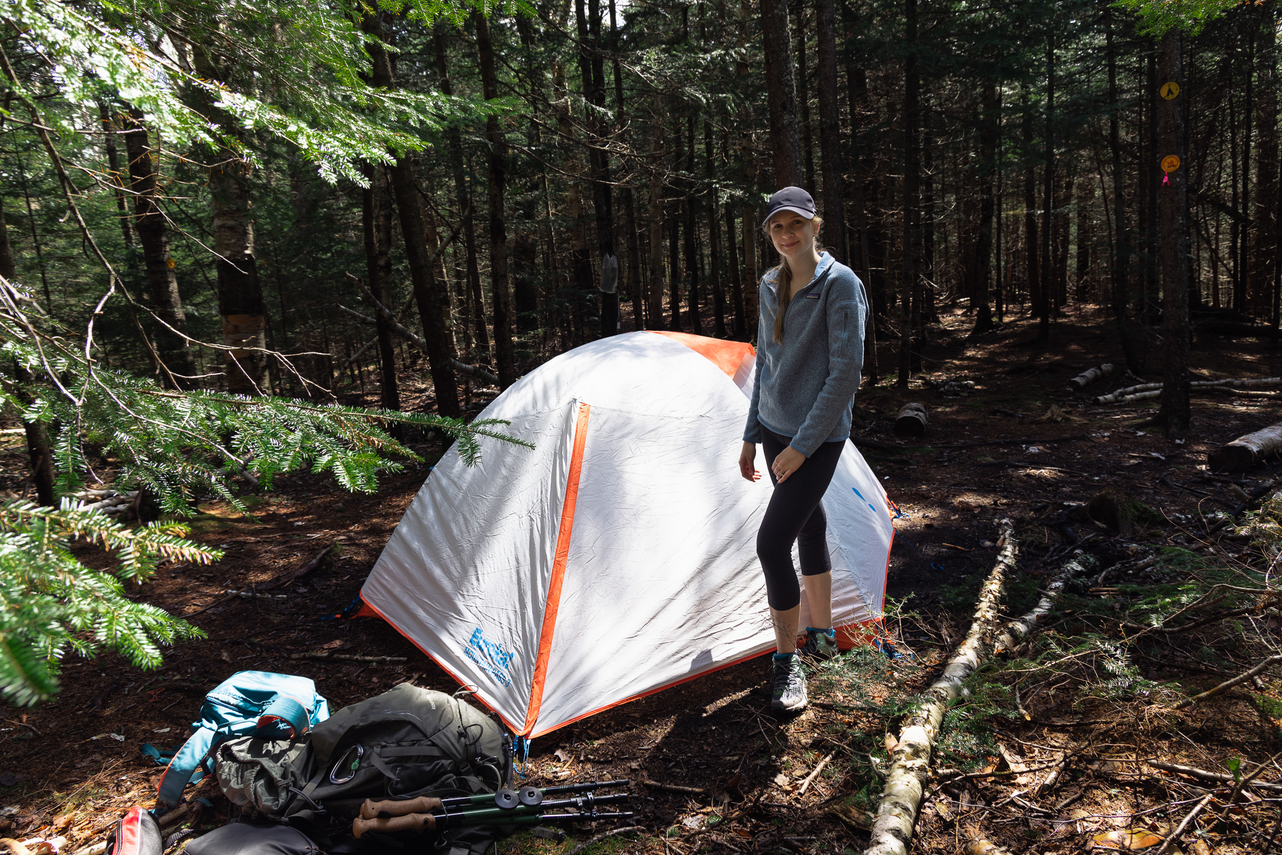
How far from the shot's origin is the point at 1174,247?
721 cm

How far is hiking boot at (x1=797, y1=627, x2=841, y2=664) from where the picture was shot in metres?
3.12

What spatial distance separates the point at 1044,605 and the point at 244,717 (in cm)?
413

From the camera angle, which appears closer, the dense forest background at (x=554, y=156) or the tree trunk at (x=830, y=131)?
the dense forest background at (x=554, y=156)

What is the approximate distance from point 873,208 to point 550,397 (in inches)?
502

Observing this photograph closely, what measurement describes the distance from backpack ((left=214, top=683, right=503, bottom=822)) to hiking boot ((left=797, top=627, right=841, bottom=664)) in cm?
153

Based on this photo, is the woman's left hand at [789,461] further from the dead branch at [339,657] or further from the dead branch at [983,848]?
the dead branch at [339,657]

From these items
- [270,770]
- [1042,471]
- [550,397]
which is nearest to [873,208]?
[1042,471]

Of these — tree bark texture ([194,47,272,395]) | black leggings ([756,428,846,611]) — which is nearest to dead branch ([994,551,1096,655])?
black leggings ([756,428,846,611])

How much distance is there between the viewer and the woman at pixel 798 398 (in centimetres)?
260

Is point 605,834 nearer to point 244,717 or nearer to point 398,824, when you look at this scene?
point 398,824

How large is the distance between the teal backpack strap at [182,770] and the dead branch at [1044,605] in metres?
3.70

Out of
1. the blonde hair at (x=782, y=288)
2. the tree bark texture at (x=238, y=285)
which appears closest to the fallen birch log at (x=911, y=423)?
the blonde hair at (x=782, y=288)

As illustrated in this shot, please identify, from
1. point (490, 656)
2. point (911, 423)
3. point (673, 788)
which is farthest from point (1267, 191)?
point (490, 656)

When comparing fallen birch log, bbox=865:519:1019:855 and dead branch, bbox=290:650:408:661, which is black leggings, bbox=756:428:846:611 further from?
dead branch, bbox=290:650:408:661
